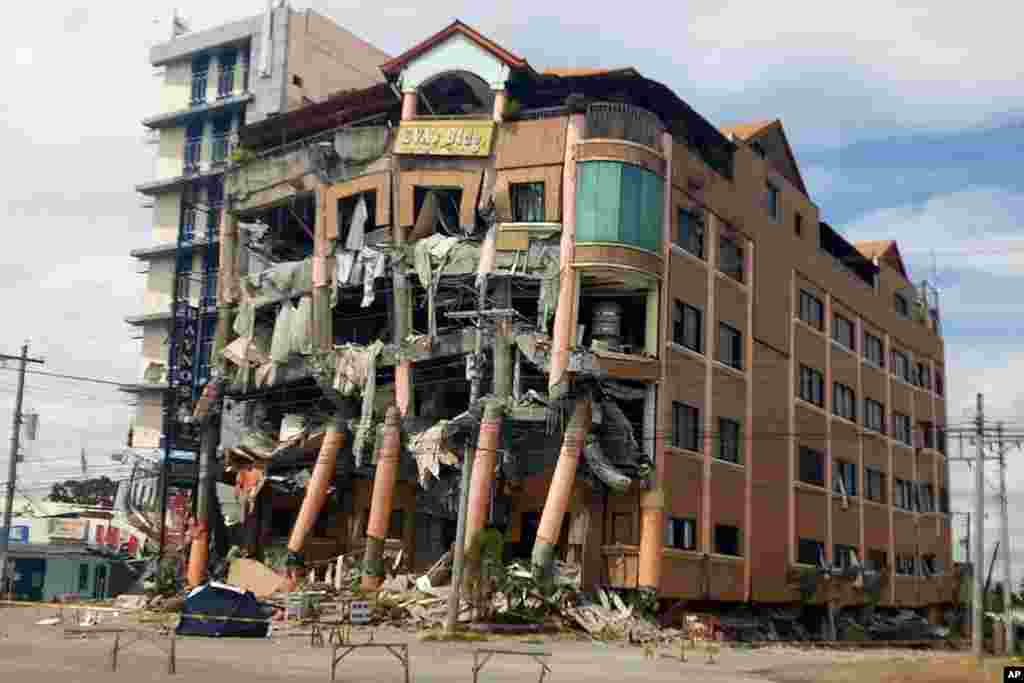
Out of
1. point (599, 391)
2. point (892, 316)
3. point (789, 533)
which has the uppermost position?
point (892, 316)

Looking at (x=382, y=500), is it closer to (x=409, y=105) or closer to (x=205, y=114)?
(x=409, y=105)

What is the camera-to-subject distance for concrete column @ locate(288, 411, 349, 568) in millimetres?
52375

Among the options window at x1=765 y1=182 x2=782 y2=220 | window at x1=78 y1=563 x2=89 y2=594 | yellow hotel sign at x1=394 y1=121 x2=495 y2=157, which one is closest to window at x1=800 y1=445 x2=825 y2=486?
window at x1=765 y1=182 x2=782 y2=220

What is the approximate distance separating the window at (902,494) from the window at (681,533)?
88.1ft

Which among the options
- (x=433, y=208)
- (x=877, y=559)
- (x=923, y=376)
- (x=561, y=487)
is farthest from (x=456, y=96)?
(x=923, y=376)

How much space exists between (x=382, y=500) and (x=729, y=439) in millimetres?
16030

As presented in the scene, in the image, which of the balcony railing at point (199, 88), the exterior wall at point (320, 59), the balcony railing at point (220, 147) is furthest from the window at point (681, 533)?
the balcony railing at point (199, 88)

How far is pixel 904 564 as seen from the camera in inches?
2876

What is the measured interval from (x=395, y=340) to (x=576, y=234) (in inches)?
374

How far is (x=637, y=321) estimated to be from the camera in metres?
51.7

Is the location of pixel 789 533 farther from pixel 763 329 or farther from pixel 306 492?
pixel 306 492

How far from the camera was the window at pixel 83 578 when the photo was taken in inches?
2965

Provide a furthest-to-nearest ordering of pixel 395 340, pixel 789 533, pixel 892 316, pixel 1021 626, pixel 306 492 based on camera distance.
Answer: pixel 892 316
pixel 1021 626
pixel 789 533
pixel 306 492
pixel 395 340

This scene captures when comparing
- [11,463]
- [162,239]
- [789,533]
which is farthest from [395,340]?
[162,239]
